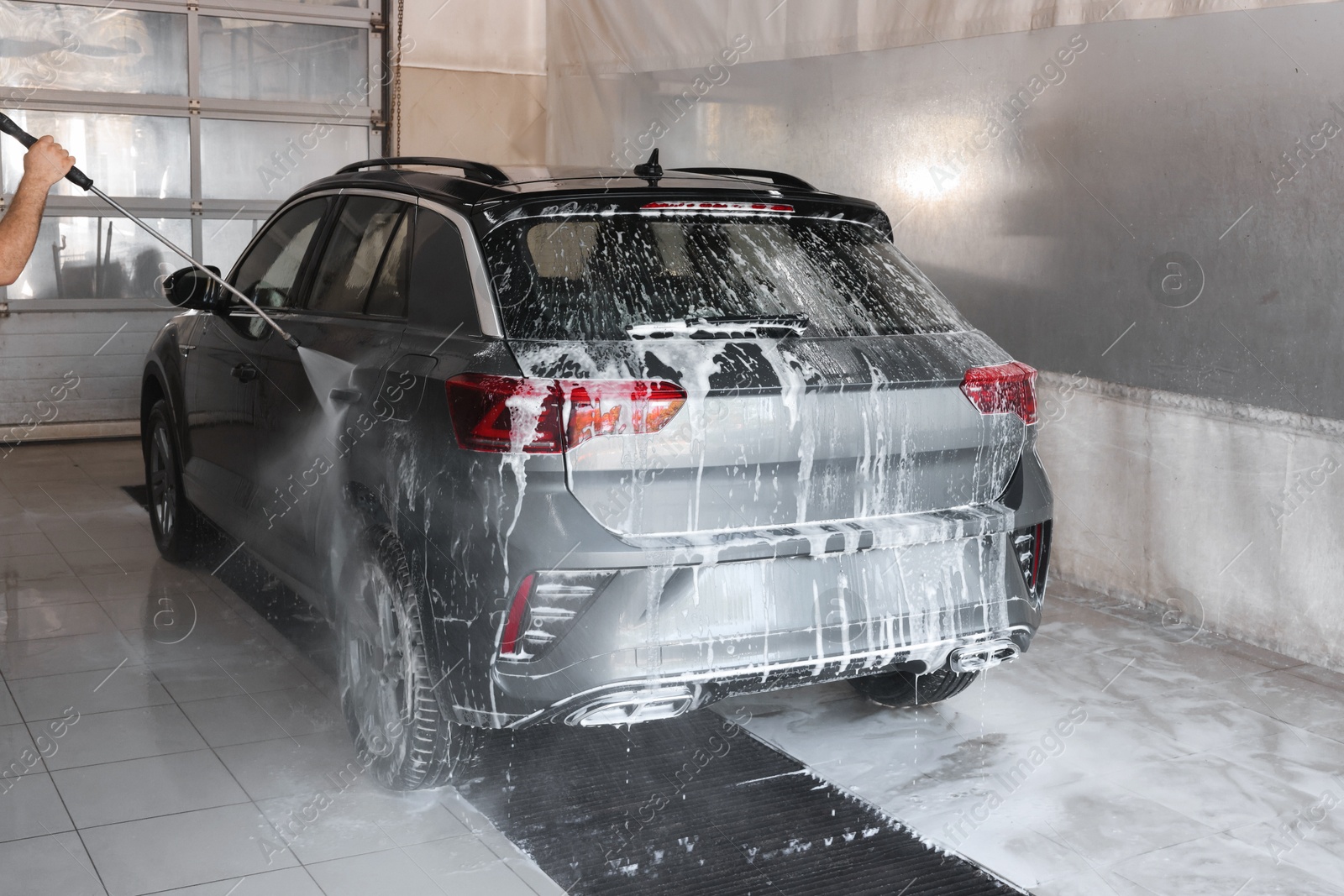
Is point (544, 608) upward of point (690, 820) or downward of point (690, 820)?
upward

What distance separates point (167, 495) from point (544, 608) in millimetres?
3188

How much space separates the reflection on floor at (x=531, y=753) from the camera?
3041 mm

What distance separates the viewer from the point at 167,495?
5406 millimetres

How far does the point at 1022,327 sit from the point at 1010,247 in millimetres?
354

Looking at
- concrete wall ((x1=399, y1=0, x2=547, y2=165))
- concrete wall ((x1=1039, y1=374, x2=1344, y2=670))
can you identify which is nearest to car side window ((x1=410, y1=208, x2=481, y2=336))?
concrete wall ((x1=1039, y1=374, x2=1344, y2=670))

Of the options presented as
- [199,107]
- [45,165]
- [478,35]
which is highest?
[478,35]

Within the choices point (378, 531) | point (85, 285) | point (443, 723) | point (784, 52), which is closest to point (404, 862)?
point (443, 723)

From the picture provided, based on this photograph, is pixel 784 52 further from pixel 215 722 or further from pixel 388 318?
pixel 215 722

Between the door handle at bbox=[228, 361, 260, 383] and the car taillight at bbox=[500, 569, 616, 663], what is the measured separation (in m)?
1.75

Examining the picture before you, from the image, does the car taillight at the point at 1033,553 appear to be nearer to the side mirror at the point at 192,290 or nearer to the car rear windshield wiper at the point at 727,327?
the car rear windshield wiper at the point at 727,327

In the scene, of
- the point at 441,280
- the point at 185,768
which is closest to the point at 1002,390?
the point at 441,280

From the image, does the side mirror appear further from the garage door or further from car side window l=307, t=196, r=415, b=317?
the garage door

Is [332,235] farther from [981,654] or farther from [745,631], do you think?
[981,654]

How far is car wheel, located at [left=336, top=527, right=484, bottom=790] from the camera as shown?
312cm
